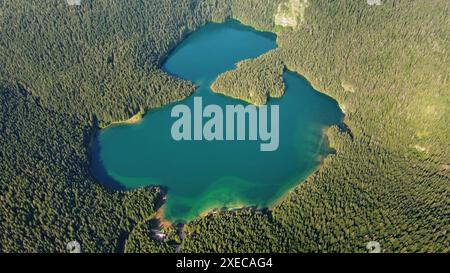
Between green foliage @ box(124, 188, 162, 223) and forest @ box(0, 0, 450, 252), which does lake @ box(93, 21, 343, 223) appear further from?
forest @ box(0, 0, 450, 252)

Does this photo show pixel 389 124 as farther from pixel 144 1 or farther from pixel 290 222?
pixel 144 1

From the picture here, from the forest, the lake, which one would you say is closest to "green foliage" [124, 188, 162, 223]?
the forest

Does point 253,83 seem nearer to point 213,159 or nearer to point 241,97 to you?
point 241,97

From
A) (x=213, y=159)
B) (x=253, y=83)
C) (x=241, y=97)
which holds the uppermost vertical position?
(x=253, y=83)

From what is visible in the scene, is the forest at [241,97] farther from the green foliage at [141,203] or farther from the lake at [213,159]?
the lake at [213,159]

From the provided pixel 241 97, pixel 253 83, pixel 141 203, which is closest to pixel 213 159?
pixel 141 203

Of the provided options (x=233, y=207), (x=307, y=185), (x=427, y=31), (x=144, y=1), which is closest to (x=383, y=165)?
(x=307, y=185)
